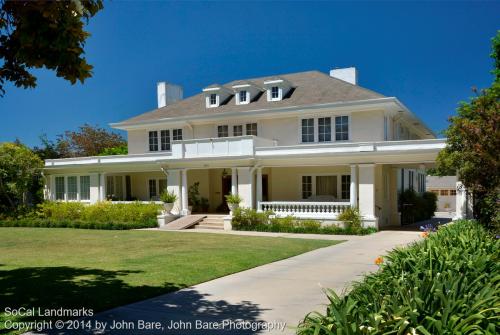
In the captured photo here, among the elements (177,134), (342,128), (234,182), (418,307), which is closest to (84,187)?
(177,134)

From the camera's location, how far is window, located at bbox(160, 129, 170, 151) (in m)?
29.0

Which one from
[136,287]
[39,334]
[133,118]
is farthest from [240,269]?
[133,118]

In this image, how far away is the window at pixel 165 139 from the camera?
1141 inches

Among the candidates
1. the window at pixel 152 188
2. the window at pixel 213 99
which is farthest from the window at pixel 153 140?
the window at pixel 213 99

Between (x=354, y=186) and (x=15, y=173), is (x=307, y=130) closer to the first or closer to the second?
(x=354, y=186)

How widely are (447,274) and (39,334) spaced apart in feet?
17.8

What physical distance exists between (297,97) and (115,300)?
64.8ft

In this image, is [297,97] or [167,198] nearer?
[167,198]

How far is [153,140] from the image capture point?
29422 millimetres

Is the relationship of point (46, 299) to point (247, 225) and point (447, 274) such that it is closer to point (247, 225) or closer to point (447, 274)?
point (447, 274)

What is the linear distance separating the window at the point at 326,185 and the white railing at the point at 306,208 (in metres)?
2.12

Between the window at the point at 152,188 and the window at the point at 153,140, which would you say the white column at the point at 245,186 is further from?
the window at the point at 152,188

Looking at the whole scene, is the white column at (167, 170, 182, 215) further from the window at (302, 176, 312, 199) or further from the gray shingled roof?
A: the window at (302, 176, 312, 199)

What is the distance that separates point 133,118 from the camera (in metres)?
30.5
